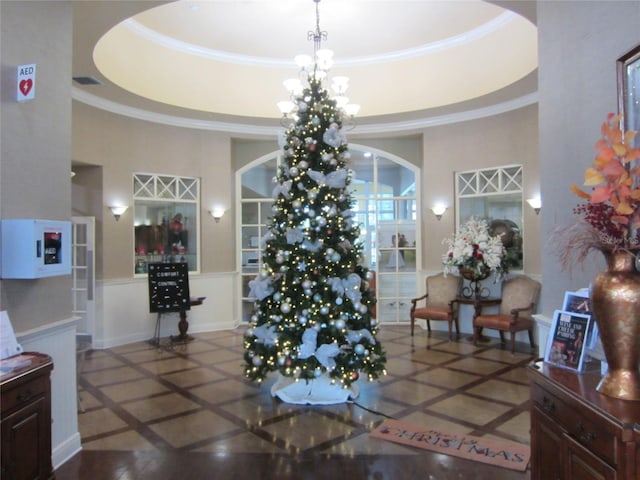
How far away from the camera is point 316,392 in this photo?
14.3ft

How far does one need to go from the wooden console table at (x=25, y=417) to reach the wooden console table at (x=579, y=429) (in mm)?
2450

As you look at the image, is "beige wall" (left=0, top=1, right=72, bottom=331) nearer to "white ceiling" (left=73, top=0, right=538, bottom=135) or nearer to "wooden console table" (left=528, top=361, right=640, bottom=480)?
"white ceiling" (left=73, top=0, right=538, bottom=135)

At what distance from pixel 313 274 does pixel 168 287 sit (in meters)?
3.41

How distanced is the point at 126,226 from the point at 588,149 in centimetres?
626

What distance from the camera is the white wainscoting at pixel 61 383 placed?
310 cm

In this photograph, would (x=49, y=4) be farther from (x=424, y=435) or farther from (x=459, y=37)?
(x=459, y=37)

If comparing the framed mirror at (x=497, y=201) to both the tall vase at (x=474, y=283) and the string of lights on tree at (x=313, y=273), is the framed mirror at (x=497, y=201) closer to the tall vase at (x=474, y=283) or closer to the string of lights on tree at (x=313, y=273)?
the tall vase at (x=474, y=283)

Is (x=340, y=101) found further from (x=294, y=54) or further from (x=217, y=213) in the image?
(x=217, y=213)

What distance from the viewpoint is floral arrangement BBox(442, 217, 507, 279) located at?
257 inches

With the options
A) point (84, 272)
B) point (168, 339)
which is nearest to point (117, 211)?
point (84, 272)

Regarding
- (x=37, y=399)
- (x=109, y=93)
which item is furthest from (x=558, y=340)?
(x=109, y=93)

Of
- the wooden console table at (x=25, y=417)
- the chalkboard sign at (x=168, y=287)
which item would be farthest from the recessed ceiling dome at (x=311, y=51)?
the wooden console table at (x=25, y=417)

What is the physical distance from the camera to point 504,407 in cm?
418

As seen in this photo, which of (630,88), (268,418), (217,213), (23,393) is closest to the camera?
(630,88)
